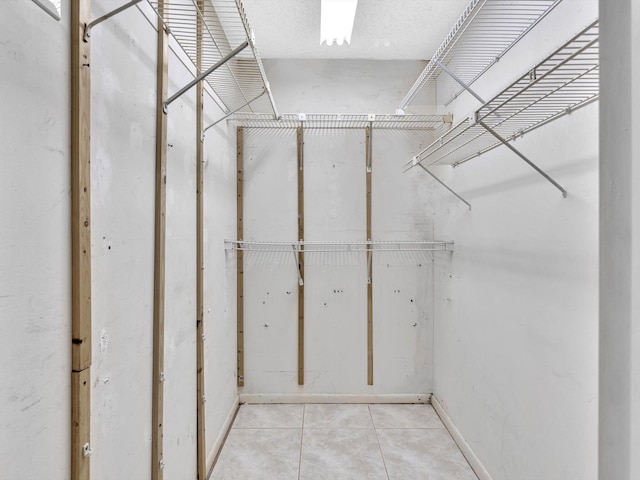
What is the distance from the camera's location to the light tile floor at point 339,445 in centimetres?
204

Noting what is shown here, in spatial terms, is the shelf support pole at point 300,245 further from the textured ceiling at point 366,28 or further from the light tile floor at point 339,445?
the textured ceiling at point 366,28

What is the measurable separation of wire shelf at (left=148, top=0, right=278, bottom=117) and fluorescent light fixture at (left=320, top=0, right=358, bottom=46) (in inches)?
20.7

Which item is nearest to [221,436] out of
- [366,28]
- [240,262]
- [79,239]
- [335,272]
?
[240,262]

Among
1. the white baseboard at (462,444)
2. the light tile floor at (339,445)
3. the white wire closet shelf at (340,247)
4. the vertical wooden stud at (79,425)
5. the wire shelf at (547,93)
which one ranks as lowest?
the light tile floor at (339,445)

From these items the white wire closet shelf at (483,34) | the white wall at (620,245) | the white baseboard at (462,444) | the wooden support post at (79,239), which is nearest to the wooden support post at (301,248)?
the white wire closet shelf at (483,34)

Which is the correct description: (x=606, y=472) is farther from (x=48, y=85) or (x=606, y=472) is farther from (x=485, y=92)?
(x=485, y=92)

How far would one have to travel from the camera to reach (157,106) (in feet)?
4.63

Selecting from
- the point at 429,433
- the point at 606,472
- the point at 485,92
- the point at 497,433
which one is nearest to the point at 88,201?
the point at 606,472

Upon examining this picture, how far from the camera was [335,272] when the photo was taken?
2.81 m

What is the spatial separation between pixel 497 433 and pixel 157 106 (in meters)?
2.37

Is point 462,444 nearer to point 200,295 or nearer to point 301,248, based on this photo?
point 301,248

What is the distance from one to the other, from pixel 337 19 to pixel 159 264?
1.84 meters

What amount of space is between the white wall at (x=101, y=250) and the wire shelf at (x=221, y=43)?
12 cm

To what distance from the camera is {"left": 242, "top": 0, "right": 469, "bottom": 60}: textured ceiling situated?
211cm
